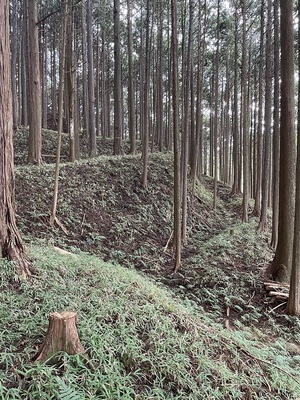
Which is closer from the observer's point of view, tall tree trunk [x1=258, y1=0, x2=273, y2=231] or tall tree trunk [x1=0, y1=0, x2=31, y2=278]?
tall tree trunk [x1=0, y1=0, x2=31, y2=278]

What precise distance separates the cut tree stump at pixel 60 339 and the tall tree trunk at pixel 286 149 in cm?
501

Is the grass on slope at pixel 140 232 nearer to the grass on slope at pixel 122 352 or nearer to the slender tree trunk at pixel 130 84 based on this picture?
the grass on slope at pixel 122 352

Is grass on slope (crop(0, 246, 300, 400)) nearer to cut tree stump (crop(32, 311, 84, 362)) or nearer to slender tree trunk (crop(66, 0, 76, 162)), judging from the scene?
cut tree stump (crop(32, 311, 84, 362))

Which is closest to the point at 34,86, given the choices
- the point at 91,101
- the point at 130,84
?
the point at 91,101

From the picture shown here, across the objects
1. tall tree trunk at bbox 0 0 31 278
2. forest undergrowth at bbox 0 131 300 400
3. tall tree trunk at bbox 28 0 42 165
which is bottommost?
forest undergrowth at bbox 0 131 300 400

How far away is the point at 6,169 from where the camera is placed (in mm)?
3246

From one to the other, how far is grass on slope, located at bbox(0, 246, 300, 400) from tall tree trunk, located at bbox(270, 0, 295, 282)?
2.81 metres

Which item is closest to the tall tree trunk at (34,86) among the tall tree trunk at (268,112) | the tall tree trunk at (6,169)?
the tall tree trunk at (6,169)

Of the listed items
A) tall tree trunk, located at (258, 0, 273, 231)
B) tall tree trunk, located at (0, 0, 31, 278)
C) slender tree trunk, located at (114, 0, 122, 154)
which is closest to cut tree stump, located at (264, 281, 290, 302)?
tall tree trunk, located at (0, 0, 31, 278)

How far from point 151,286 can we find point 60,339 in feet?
7.13

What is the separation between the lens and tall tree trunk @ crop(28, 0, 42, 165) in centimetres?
864

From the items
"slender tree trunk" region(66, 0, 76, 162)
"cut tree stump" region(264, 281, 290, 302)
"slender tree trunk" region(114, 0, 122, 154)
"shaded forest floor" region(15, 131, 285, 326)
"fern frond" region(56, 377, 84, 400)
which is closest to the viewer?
"fern frond" region(56, 377, 84, 400)

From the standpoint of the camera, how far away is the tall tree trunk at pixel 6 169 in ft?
10.5

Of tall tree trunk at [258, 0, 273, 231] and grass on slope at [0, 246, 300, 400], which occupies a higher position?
tall tree trunk at [258, 0, 273, 231]
